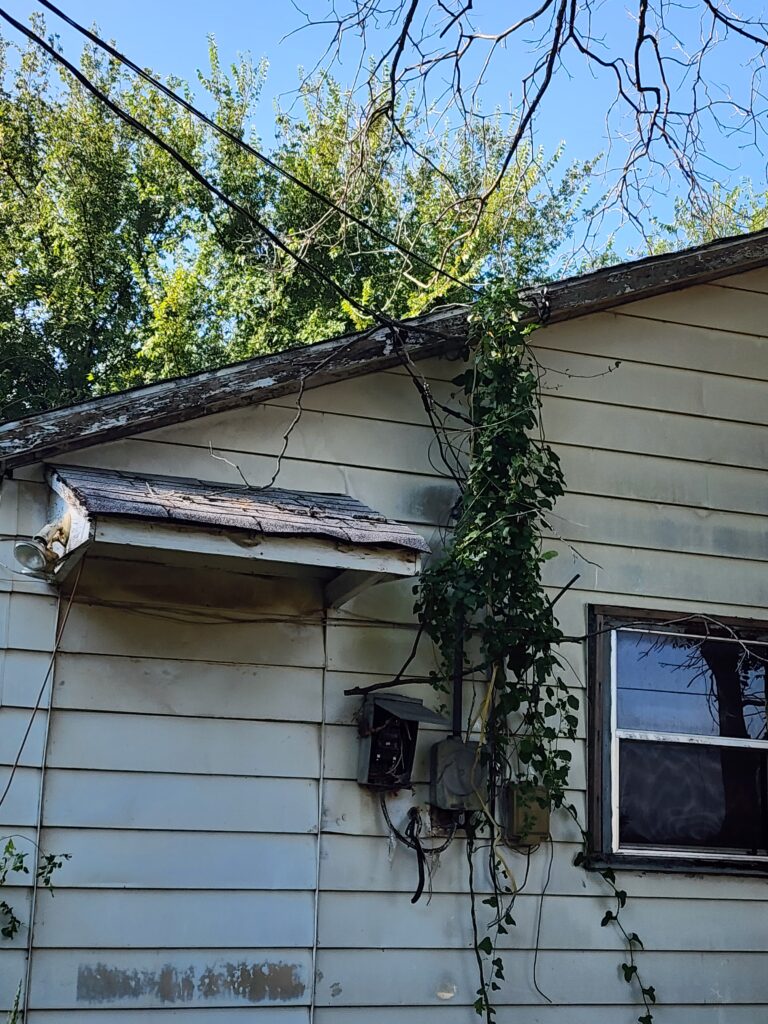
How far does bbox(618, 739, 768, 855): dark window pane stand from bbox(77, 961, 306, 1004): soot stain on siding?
1.64 metres

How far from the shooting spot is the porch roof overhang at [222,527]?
3633mm

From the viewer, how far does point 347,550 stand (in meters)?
3.90

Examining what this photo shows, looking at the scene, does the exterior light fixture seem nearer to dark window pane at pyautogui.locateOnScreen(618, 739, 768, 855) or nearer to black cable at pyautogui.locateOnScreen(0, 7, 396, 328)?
black cable at pyautogui.locateOnScreen(0, 7, 396, 328)

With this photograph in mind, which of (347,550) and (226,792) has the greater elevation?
(347,550)

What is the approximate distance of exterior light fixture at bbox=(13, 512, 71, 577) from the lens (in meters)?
3.95

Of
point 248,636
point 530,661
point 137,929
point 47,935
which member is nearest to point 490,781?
point 530,661

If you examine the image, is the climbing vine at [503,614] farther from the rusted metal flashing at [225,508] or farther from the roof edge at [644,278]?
the rusted metal flashing at [225,508]

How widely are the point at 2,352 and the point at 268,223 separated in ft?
16.7

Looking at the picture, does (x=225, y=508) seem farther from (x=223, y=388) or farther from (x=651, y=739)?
(x=651, y=739)

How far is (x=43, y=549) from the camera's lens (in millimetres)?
4020

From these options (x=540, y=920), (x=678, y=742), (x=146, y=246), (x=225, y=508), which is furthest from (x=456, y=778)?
(x=146, y=246)

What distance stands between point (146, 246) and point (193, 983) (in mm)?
16875

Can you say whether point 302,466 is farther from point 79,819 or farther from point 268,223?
point 268,223

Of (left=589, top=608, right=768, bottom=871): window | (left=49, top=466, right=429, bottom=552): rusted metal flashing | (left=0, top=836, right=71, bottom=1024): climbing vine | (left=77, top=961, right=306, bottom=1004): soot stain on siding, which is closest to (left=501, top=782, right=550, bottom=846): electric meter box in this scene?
(left=589, top=608, right=768, bottom=871): window
